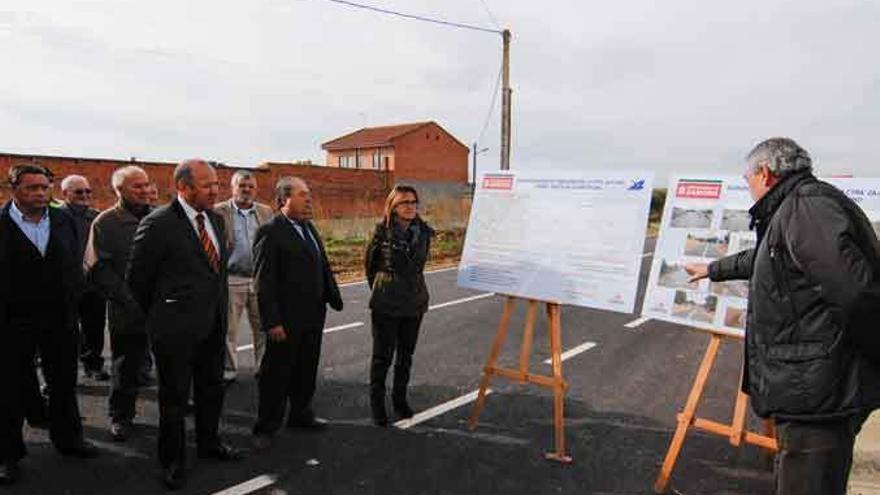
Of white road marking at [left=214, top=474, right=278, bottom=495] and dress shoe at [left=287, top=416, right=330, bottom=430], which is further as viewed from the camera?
dress shoe at [left=287, top=416, right=330, bottom=430]

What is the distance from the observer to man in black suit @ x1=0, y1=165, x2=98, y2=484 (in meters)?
4.12

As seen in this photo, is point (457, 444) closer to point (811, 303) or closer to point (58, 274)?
point (811, 303)

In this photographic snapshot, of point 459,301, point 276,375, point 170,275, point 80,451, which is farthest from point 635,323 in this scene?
point 80,451

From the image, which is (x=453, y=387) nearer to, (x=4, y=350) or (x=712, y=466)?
(x=712, y=466)

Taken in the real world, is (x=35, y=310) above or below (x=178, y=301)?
below

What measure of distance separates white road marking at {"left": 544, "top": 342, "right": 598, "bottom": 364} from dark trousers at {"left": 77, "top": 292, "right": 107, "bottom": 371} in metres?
4.65

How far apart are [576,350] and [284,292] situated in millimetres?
4264

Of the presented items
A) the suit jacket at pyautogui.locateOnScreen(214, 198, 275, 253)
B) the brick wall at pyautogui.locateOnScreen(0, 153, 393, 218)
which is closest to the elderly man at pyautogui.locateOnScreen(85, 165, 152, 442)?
the suit jacket at pyautogui.locateOnScreen(214, 198, 275, 253)

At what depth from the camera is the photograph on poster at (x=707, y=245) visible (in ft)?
13.4

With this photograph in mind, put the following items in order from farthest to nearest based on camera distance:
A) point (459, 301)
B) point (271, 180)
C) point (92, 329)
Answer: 1. point (271, 180)
2. point (459, 301)
3. point (92, 329)

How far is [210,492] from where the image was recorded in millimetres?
A: 3904

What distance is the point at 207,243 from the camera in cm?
410

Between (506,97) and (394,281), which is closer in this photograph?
(394,281)

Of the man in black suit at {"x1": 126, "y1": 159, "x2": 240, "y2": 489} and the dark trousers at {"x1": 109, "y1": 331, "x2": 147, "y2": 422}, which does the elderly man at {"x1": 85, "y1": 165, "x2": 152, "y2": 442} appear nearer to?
the dark trousers at {"x1": 109, "y1": 331, "x2": 147, "y2": 422}
